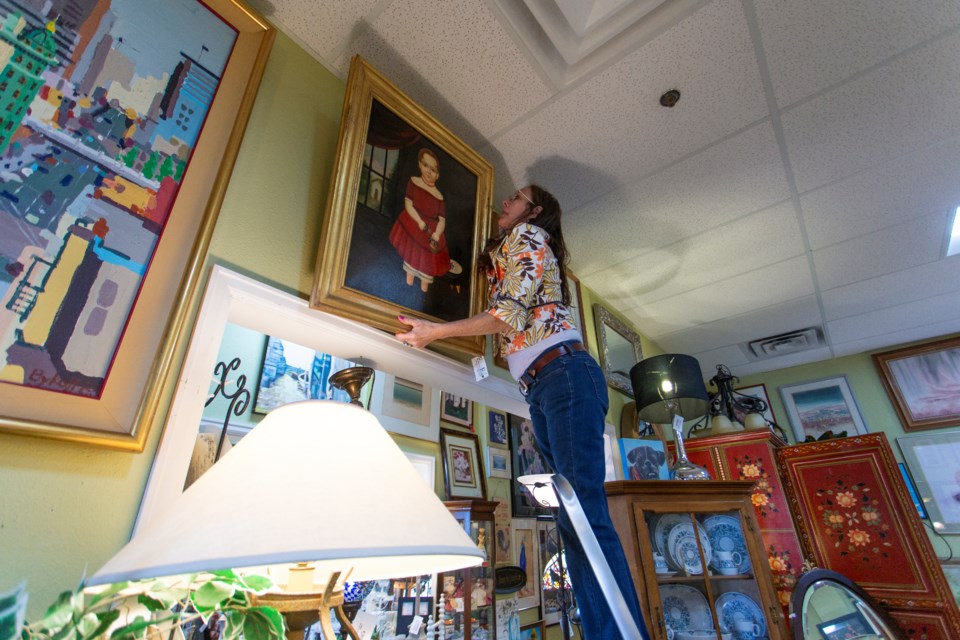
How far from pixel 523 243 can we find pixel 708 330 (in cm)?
250

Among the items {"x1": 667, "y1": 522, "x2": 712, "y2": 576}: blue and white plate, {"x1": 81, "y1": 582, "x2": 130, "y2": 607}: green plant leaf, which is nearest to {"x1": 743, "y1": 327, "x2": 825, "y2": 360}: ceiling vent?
{"x1": 667, "y1": 522, "x2": 712, "y2": 576}: blue and white plate

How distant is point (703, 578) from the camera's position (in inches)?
68.1

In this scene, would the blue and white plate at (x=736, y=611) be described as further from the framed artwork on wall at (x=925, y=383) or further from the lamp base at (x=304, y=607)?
the framed artwork on wall at (x=925, y=383)

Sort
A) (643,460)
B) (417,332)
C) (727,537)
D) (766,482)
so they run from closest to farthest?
(417,332)
(727,537)
(643,460)
(766,482)

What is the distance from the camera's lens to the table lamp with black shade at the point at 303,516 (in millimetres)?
490

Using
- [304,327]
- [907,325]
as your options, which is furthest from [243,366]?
[907,325]

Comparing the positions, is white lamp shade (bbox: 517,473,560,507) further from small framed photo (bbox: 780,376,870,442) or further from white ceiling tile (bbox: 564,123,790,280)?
small framed photo (bbox: 780,376,870,442)

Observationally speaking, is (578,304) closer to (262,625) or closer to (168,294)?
(168,294)

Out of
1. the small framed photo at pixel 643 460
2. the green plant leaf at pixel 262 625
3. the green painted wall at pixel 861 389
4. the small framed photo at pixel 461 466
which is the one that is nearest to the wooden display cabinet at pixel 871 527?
the small framed photo at pixel 643 460

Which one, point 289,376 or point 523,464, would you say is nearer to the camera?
point 289,376

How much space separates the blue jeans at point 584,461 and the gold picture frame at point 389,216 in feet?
1.26

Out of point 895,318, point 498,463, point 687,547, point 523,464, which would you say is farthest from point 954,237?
point 498,463

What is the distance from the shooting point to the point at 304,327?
3.65 feet

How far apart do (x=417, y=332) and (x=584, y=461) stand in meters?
0.55
